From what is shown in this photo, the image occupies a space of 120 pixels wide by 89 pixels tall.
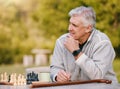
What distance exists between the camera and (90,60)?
6.82 ft

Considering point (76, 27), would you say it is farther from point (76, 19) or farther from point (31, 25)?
point (31, 25)

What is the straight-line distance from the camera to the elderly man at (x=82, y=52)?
207 cm

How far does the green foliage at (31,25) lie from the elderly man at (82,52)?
8207 millimetres

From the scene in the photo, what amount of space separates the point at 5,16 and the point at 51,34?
1.59m

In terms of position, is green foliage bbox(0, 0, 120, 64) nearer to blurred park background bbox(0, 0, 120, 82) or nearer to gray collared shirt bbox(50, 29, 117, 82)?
blurred park background bbox(0, 0, 120, 82)

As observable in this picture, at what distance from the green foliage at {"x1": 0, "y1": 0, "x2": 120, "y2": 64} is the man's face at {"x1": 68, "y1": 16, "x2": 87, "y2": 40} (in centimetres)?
829

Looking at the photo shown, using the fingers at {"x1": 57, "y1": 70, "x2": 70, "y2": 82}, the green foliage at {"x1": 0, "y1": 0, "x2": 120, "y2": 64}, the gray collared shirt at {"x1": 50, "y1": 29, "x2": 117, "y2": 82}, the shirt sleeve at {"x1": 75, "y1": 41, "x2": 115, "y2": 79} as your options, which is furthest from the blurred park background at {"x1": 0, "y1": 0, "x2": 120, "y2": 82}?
the fingers at {"x1": 57, "y1": 70, "x2": 70, "y2": 82}

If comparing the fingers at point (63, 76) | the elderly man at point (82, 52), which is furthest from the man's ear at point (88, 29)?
the fingers at point (63, 76)

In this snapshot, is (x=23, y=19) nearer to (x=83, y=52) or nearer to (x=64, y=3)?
(x=64, y=3)

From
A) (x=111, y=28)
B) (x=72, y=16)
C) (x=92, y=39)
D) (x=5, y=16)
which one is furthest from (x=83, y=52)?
(x=5, y=16)

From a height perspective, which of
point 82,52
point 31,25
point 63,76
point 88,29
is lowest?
point 63,76

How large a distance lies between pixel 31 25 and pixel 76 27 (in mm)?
9471

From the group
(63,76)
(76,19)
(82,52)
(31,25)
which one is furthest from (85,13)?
(31,25)

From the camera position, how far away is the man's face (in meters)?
2.16
